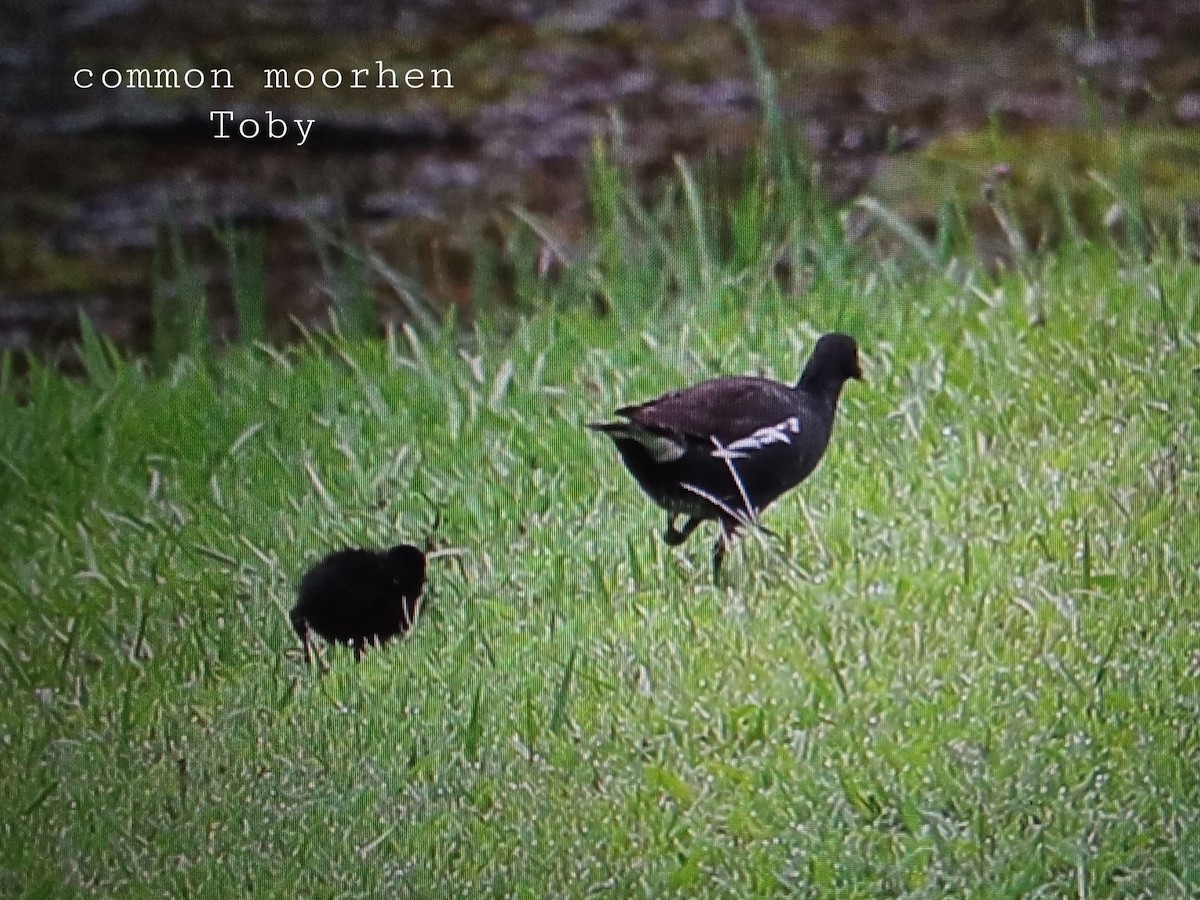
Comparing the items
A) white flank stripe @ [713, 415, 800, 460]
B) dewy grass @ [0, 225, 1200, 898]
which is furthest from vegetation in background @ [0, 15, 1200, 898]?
white flank stripe @ [713, 415, 800, 460]

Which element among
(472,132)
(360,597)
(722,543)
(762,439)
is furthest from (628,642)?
(472,132)

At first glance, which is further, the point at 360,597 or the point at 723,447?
the point at 723,447

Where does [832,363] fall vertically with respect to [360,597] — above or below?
above

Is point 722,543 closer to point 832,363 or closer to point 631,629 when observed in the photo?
point 631,629

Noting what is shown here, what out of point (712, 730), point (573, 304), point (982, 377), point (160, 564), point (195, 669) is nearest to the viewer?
Answer: point (712, 730)

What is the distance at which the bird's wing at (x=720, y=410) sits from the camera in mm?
3475

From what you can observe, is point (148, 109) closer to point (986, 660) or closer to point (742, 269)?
point (742, 269)

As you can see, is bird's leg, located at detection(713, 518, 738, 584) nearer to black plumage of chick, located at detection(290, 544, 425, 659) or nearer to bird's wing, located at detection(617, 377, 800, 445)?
bird's wing, located at detection(617, 377, 800, 445)

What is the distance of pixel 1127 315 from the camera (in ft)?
12.8

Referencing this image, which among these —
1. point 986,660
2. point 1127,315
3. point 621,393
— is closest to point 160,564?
point 621,393

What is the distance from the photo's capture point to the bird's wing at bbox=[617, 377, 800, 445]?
3.47 metres

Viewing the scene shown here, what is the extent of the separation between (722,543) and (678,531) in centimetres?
11

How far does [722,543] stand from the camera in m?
3.36

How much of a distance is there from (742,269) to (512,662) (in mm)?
1701
